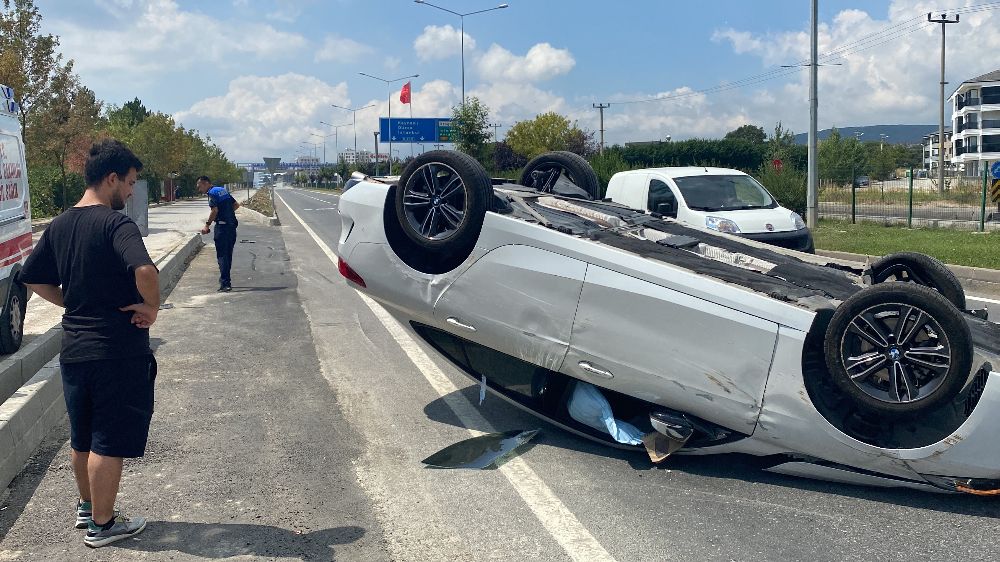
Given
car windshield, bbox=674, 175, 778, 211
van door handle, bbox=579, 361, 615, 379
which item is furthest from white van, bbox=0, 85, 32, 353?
car windshield, bbox=674, 175, 778, 211

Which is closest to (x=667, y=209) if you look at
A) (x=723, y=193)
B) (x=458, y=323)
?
(x=723, y=193)

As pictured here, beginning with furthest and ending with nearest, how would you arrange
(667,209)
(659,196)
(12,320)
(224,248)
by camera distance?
(659,196) < (224,248) < (667,209) < (12,320)

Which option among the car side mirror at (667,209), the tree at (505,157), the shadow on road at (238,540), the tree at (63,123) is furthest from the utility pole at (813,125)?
the tree at (505,157)

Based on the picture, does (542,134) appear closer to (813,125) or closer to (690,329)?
(813,125)

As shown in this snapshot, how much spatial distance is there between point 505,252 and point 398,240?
88cm

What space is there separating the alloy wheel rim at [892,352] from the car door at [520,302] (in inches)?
58.7

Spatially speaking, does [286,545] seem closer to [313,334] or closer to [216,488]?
[216,488]

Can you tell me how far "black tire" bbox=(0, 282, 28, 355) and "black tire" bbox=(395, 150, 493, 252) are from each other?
415 centimetres

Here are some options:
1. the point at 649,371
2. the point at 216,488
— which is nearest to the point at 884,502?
the point at 649,371

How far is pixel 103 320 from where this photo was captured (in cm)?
387

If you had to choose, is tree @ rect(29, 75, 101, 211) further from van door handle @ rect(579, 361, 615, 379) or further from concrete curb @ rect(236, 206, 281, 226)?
van door handle @ rect(579, 361, 615, 379)

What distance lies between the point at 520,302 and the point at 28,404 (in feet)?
10.3

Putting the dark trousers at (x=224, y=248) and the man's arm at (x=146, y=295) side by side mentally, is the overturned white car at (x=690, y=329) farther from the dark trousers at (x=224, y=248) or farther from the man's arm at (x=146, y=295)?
the dark trousers at (x=224, y=248)

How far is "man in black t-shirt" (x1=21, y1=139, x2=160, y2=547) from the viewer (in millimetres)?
3846
